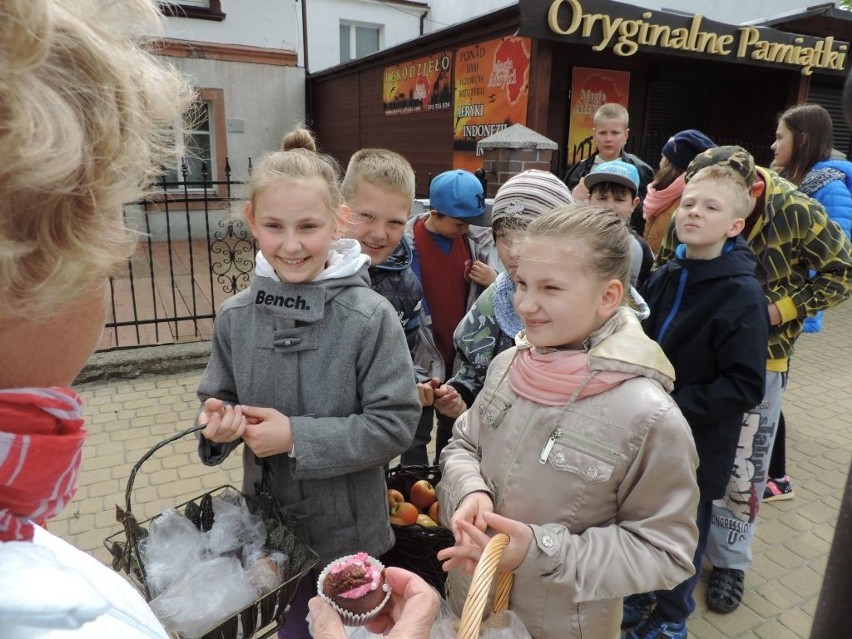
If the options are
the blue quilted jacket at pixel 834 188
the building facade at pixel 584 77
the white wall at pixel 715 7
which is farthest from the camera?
the white wall at pixel 715 7

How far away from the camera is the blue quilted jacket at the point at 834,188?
123 inches

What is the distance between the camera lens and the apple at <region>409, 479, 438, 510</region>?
2.40 meters

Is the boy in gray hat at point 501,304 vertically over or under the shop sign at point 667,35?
under

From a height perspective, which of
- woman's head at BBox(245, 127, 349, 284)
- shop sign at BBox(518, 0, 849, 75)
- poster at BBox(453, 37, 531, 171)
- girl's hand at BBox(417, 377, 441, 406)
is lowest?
girl's hand at BBox(417, 377, 441, 406)

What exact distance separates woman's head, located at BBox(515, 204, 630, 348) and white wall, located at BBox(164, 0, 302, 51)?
11.3 m

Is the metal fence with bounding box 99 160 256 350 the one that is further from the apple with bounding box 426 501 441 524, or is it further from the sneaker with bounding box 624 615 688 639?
the sneaker with bounding box 624 615 688 639

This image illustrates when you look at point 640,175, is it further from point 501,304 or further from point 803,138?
point 501,304

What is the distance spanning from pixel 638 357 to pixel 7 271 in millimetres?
1354

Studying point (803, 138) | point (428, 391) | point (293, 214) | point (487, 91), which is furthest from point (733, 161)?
point (487, 91)

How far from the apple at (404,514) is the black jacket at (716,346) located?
1139 millimetres

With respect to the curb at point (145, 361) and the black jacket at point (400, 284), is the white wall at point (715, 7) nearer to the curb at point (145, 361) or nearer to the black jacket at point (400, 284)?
the curb at point (145, 361)

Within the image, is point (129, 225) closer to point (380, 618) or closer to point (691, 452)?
point (380, 618)

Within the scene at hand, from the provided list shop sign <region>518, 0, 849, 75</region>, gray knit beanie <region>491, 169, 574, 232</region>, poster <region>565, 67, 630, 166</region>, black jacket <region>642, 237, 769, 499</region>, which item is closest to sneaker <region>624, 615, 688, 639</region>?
black jacket <region>642, 237, 769, 499</region>

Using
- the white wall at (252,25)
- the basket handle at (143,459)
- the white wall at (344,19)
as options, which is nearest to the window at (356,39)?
the white wall at (344,19)
